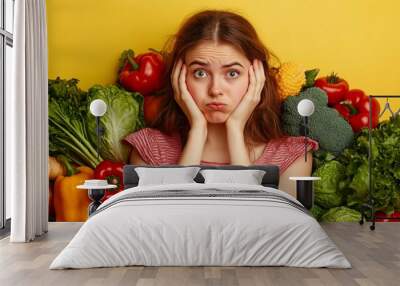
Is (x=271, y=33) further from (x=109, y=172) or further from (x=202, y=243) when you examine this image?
(x=202, y=243)

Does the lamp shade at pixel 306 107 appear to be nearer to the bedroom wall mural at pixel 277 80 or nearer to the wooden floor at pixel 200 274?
the bedroom wall mural at pixel 277 80

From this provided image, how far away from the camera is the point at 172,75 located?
22.7 feet

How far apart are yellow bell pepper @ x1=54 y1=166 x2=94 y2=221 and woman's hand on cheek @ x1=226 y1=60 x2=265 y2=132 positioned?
1.61m

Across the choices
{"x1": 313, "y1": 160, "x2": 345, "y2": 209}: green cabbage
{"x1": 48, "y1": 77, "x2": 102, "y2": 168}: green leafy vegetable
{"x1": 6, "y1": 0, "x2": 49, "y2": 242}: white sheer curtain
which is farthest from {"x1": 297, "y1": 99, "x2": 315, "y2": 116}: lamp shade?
{"x1": 6, "y1": 0, "x2": 49, "y2": 242}: white sheer curtain

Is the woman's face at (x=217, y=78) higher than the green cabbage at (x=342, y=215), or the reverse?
the woman's face at (x=217, y=78)

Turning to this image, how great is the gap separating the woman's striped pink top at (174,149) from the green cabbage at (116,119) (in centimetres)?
11

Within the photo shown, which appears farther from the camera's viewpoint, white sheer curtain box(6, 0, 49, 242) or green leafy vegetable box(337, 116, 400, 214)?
green leafy vegetable box(337, 116, 400, 214)

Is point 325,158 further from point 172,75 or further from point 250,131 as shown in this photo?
point 172,75

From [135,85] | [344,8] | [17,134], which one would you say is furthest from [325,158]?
[17,134]

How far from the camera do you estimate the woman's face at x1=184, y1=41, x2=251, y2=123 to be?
676 cm

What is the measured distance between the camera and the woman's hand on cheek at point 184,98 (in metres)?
6.85

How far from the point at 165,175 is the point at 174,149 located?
0.66 m

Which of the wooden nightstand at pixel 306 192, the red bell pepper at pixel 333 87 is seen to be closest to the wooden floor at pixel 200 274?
the wooden nightstand at pixel 306 192

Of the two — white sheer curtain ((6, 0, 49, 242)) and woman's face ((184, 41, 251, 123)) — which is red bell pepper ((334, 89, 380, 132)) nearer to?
woman's face ((184, 41, 251, 123))
